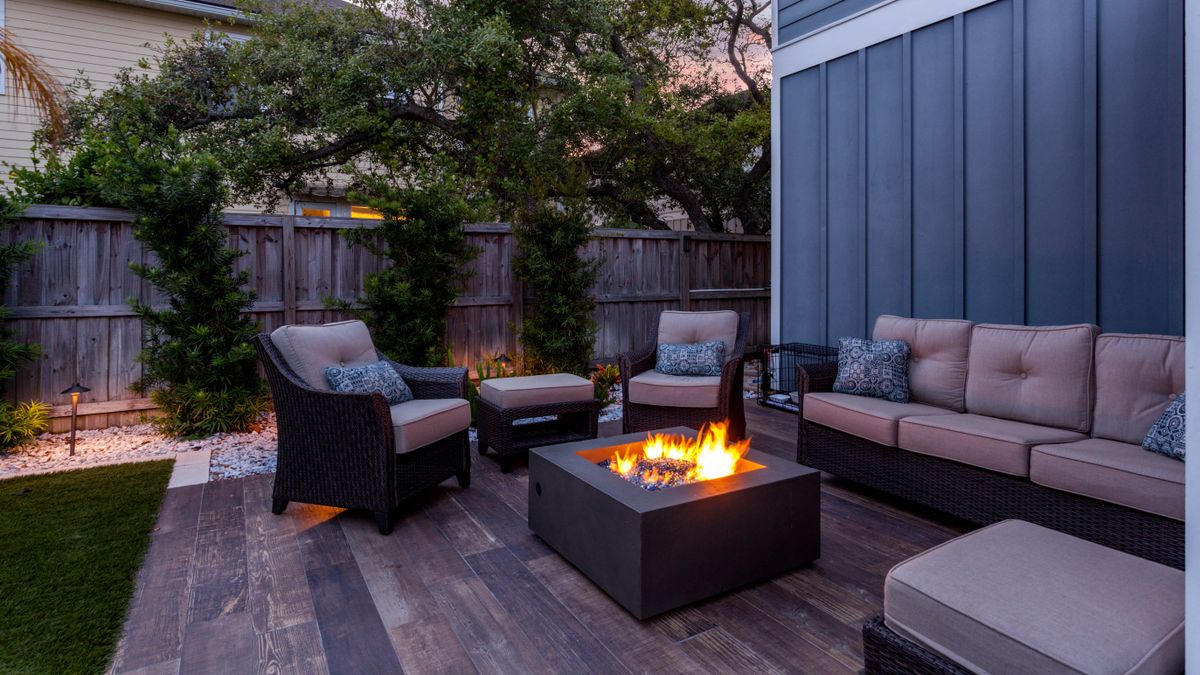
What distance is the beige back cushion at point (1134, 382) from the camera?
2.66 m

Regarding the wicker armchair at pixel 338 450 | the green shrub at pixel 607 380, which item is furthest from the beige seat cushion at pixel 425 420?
the green shrub at pixel 607 380

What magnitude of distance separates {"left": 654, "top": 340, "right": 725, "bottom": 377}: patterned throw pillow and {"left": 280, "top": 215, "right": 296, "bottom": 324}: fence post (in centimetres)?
305

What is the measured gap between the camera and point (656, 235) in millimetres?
7086

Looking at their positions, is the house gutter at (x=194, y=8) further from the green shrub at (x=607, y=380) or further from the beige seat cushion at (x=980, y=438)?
→ the beige seat cushion at (x=980, y=438)

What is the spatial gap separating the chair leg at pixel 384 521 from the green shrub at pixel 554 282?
299 centimetres

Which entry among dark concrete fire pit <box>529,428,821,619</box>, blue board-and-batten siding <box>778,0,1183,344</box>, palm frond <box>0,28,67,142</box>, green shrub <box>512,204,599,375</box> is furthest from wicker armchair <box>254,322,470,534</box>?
blue board-and-batten siding <box>778,0,1183,344</box>

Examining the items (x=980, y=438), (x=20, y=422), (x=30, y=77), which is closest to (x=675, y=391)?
(x=980, y=438)

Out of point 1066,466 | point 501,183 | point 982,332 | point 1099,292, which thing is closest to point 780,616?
point 1066,466

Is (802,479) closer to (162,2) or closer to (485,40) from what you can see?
(485,40)

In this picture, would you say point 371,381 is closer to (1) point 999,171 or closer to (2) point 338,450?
(2) point 338,450

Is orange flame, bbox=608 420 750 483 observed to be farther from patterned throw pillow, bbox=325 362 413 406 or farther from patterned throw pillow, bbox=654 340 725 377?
patterned throw pillow, bbox=654 340 725 377

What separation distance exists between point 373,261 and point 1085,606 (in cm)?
528

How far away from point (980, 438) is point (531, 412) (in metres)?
2.41

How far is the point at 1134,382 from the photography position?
2740mm
